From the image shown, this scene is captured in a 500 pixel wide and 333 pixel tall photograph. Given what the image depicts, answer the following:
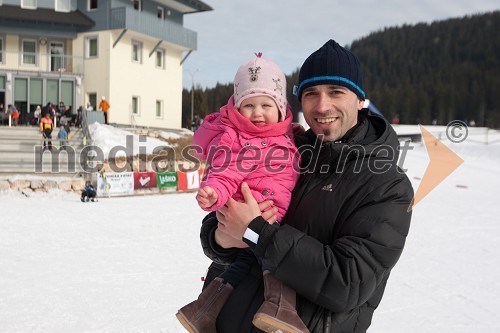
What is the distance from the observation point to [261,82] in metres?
2.30

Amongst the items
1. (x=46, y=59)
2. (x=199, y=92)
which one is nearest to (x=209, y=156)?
(x=46, y=59)

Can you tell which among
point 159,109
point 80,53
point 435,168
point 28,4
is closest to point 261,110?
point 435,168

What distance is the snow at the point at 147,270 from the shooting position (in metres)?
5.21

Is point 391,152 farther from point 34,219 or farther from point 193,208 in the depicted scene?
point 193,208

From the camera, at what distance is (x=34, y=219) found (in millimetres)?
11562

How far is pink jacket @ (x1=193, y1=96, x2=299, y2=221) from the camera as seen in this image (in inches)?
80.0

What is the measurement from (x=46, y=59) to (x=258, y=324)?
29163 mm

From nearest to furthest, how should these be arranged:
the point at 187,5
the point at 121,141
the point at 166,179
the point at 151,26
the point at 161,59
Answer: the point at 166,179 → the point at 121,141 → the point at 151,26 → the point at 161,59 → the point at 187,5

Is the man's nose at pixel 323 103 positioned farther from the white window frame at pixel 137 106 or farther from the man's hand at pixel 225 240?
the white window frame at pixel 137 106

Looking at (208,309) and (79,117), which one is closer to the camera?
(208,309)

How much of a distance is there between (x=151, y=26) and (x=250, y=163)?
2851 cm

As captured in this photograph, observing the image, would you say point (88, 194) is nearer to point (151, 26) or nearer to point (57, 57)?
point (57, 57)

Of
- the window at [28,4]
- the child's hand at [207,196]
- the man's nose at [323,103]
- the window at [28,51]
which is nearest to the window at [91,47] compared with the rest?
the window at [28,51]

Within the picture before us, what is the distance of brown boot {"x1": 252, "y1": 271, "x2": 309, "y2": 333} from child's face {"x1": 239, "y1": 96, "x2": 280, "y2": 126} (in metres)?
0.85
